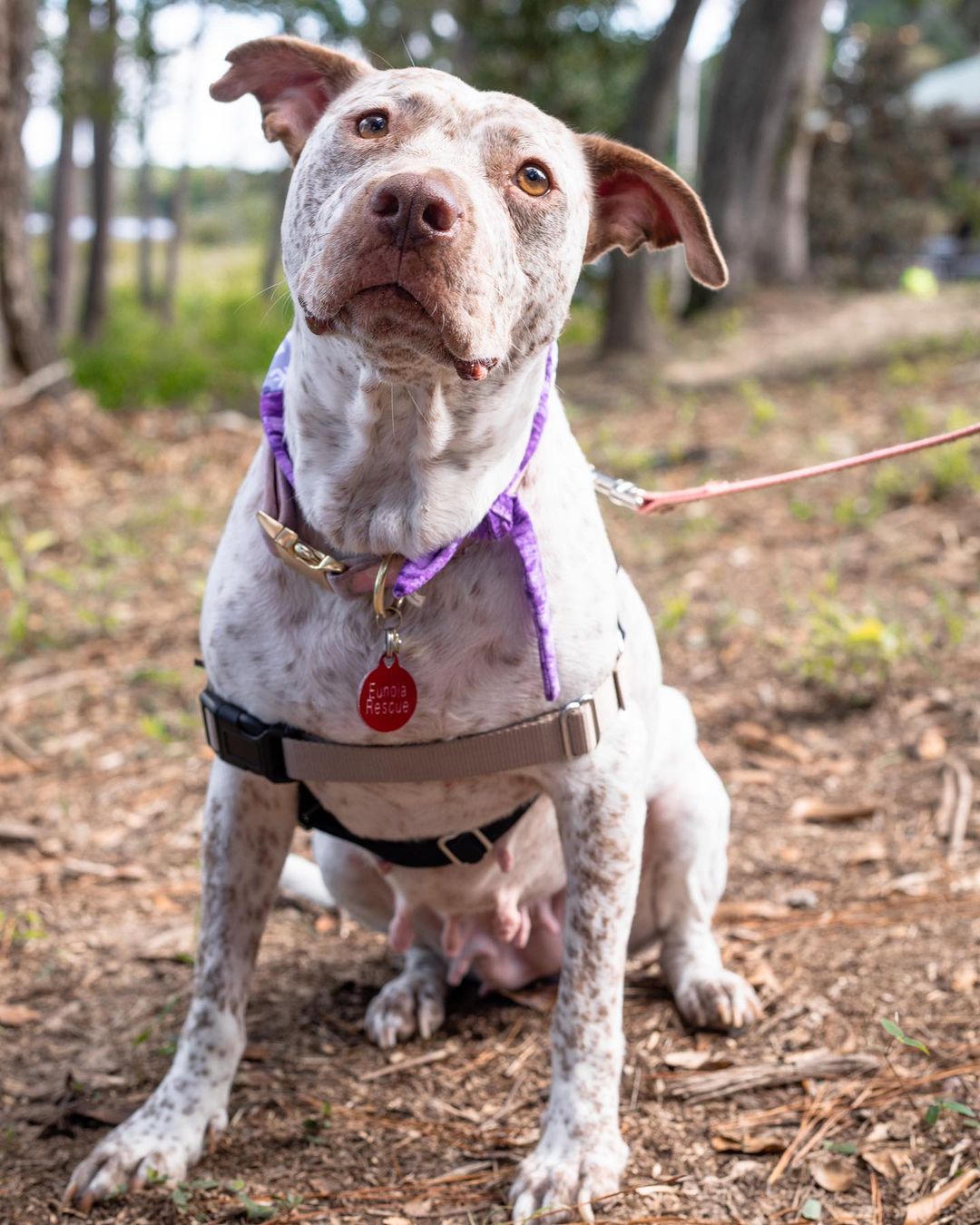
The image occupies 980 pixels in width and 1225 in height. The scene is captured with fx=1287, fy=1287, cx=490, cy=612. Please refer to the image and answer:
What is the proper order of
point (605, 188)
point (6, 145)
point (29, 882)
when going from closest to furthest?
point (605, 188)
point (29, 882)
point (6, 145)

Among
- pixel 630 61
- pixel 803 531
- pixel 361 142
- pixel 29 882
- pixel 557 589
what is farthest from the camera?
pixel 630 61

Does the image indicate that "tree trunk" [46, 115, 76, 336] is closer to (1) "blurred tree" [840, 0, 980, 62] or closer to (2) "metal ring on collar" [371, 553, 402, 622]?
(2) "metal ring on collar" [371, 553, 402, 622]

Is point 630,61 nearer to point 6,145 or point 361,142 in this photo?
point 6,145

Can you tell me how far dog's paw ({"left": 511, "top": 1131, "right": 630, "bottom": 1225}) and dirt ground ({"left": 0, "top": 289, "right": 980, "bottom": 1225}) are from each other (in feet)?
0.15

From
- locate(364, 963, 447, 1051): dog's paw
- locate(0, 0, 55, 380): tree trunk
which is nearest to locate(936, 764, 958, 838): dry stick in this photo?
locate(364, 963, 447, 1051): dog's paw

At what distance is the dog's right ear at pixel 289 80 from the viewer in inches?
92.6

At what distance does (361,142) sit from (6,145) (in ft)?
17.3

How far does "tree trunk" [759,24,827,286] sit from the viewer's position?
1304cm

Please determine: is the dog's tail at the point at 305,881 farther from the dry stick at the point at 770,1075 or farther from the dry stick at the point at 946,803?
the dry stick at the point at 946,803

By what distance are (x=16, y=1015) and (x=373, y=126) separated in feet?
6.96

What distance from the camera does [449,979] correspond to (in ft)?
9.52

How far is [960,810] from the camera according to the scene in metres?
3.60

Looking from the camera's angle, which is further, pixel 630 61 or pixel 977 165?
pixel 977 165

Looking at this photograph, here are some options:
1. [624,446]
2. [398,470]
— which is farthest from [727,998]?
[624,446]
